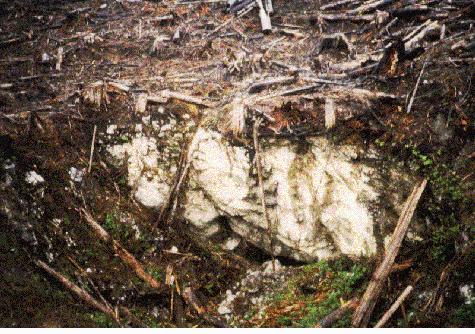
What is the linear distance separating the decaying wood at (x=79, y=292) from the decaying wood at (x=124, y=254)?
1.16 feet

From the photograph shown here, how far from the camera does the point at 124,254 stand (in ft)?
10.1

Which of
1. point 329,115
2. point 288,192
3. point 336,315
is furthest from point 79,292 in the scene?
point 329,115

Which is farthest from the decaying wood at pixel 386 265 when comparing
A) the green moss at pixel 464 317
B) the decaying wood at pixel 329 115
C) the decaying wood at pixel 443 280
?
the decaying wood at pixel 329 115

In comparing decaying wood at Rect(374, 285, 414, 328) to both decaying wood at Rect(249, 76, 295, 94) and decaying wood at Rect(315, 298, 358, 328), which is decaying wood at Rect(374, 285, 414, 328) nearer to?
decaying wood at Rect(315, 298, 358, 328)

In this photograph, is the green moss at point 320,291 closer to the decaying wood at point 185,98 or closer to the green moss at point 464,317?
the green moss at point 464,317

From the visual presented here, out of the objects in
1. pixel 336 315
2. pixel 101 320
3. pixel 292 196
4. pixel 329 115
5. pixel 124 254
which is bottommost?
pixel 336 315

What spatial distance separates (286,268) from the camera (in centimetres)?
307

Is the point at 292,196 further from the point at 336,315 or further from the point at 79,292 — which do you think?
the point at 79,292

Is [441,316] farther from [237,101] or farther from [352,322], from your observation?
[237,101]

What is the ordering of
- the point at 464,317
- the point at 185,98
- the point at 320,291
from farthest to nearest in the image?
the point at 185,98, the point at 320,291, the point at 464,317

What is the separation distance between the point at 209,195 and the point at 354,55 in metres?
→ 2.08

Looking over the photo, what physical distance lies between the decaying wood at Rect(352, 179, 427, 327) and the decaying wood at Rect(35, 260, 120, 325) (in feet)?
6.11

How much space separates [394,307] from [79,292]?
2425 mm

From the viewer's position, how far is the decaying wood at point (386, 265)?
2605mm
